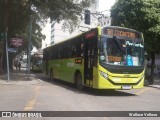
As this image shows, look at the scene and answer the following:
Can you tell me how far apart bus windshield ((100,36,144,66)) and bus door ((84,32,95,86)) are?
2.77ft

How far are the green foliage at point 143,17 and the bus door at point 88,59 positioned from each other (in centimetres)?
830

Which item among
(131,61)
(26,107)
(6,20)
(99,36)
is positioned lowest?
(26,107)

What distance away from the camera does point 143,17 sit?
2625cm

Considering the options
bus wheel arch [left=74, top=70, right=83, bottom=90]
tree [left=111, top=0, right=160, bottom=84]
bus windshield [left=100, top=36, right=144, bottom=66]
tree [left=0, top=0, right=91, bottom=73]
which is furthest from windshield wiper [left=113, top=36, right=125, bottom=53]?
tree [left=0, top=0, right=91, bottom=73]

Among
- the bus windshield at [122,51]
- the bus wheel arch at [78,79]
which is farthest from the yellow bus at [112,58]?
the bus wheel arch at [78,79]

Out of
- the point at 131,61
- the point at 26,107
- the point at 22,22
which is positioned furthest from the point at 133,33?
the point at 22,22

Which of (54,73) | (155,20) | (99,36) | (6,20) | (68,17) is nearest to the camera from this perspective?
(99,36)

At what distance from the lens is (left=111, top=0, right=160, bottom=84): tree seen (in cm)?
2583

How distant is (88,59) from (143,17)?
30.3 feet

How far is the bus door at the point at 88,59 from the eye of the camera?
58.6ft

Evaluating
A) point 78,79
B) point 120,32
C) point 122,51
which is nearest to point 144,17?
point 78,79

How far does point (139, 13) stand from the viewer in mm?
26484

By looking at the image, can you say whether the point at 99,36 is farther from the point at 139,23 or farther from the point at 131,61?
the point at 139,23

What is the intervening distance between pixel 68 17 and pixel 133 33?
16792 mm
